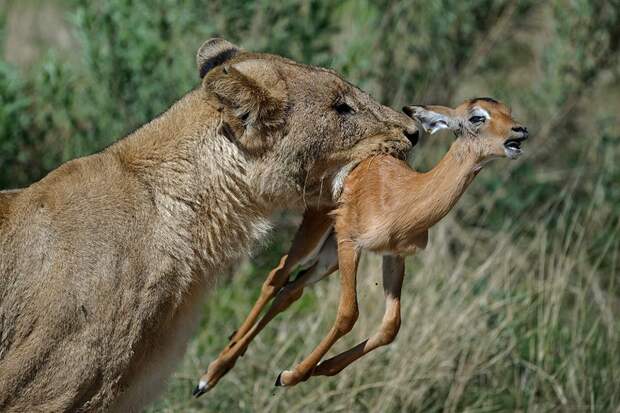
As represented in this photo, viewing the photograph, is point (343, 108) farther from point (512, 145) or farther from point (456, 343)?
point (456, 343)

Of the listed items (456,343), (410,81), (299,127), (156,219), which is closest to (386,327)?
(299,127)

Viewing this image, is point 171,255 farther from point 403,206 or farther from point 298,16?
point 298,16

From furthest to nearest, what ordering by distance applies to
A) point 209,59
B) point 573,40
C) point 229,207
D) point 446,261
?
point 573,40, point 446,261, point 209,59, point 229,207

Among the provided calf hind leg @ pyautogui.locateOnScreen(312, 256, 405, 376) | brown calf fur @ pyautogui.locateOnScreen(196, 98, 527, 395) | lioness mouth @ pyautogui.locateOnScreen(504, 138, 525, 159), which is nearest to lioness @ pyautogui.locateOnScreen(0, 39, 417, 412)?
brown calf fur @ pyautogui.locateOnScreen(196, 98, 527, 395)

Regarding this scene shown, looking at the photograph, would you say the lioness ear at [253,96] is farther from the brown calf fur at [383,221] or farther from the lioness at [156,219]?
the brown calf fur at [383,221]

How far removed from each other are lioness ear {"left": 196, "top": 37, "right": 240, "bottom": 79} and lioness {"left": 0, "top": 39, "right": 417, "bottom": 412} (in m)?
0.25

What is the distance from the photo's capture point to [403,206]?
5.13 meters

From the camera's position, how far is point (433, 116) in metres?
5.16

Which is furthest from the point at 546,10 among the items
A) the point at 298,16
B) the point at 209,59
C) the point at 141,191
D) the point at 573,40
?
the point at 141,191

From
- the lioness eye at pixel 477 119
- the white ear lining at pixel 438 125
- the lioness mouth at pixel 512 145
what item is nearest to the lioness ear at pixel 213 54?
the white ear lining at pixel 438 125

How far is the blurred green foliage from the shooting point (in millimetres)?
8930

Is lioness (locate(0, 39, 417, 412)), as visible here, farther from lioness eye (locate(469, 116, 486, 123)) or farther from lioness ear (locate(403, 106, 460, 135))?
lioness eye (locate(469, 116, 486, 123))

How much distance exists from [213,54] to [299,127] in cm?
82

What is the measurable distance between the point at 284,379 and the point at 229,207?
0.87 metres
